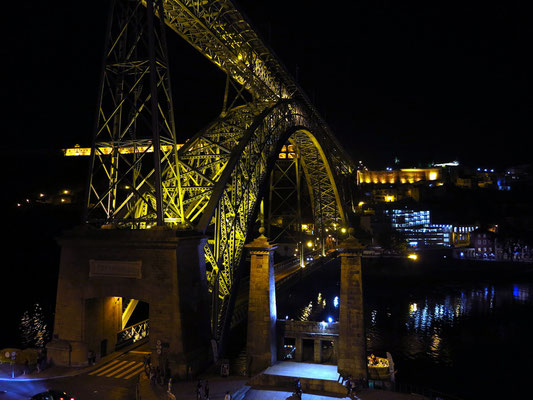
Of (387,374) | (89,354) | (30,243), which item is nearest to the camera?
(89,354)

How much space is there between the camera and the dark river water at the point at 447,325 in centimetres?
2583

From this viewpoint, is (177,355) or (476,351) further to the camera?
(476,351)

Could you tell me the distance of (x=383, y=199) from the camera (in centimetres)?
13075

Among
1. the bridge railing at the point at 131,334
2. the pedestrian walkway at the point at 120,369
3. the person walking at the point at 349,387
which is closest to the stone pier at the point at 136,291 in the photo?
the pedestrian walkway at the point at 120,369

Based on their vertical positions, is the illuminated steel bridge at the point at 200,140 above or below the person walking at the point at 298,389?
above

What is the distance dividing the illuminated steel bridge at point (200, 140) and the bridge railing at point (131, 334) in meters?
4.28

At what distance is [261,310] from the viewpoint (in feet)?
64.7

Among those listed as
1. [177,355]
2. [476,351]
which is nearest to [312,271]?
[476,351]

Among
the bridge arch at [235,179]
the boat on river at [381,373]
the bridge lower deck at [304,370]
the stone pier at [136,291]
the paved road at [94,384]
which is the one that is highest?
the bridge arch at [235,179]

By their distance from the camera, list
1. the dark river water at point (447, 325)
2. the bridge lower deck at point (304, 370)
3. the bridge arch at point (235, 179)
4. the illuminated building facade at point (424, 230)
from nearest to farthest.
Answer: the bridge lower deck at point (304, 370)
the bridge arch at point (235, 179)
the dark river water at point (447, 325)
the illuminated building facade at point (424, 230)

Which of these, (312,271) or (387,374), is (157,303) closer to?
(387,374)

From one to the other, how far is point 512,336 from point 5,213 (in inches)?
2691

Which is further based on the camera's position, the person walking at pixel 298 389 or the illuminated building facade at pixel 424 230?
the illuminated building facade at pixel 424 230

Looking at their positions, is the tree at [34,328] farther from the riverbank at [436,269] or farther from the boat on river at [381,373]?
the riverbank at [436,269]
